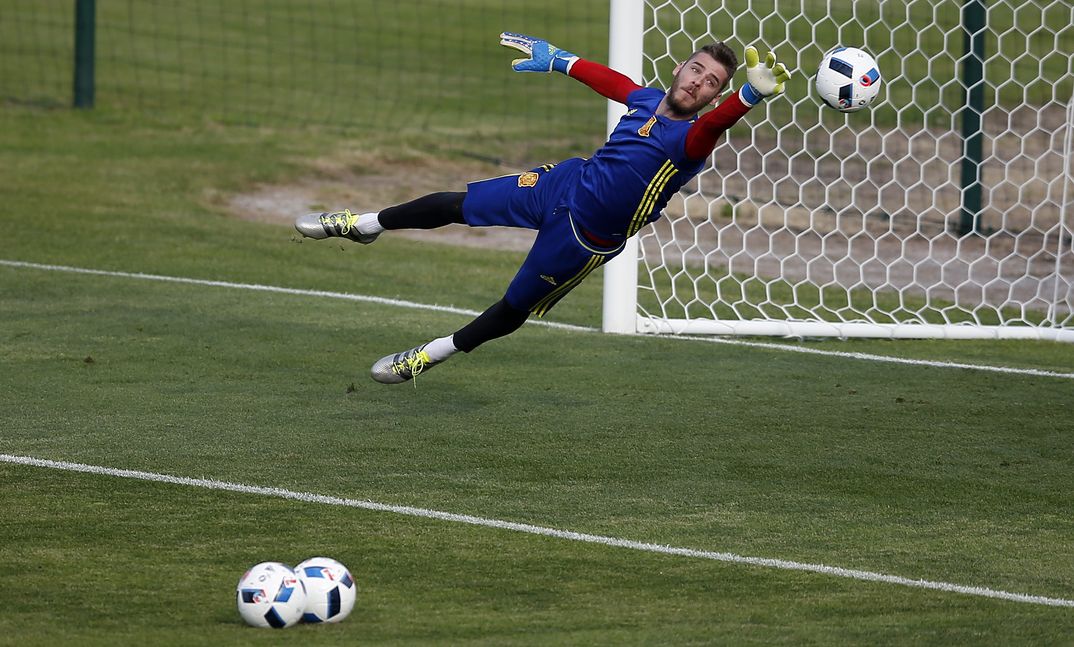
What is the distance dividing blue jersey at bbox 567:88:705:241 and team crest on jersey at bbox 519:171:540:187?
0.90 ft

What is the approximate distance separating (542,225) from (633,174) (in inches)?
22.5

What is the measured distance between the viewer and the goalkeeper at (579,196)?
704 cm

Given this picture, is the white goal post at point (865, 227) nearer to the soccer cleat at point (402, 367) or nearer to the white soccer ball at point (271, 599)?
the soccer cleat at point (402, 367)

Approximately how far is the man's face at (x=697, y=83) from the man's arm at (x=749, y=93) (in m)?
0.27

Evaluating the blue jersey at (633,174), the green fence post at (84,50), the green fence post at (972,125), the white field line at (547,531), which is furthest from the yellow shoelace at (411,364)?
the green fence post at (84,50)

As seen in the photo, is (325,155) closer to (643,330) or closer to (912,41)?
(643,330)

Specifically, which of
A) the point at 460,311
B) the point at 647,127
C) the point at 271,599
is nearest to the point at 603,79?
the point at 647,127

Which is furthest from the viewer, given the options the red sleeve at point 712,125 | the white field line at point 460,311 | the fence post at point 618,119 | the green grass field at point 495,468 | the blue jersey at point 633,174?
the fence post at point 618,119

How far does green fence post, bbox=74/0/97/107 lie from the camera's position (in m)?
16.4

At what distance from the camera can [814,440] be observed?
293 inches

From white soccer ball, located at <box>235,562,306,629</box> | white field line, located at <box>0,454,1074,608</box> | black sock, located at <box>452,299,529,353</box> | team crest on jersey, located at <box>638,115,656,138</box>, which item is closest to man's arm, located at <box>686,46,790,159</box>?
team crest on jersey, located at <box>638,115,656,138</box>

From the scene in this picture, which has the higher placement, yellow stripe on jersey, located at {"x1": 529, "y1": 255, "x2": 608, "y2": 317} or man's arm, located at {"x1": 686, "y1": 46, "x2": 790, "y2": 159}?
man's arm, located at {"x1": 686, "y1": 46, "x2": 790, "y2": 159}

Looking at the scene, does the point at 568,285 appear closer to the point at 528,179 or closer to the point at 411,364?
the point at 528,179

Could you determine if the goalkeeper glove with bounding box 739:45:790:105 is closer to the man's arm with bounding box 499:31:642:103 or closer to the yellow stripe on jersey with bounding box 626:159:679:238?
the yellow stripe on jersey with bounding box 626:159:679:238
